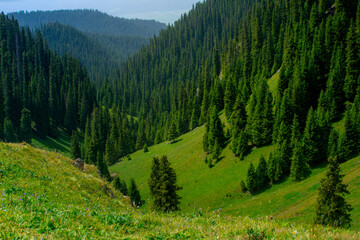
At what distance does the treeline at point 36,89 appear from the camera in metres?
117

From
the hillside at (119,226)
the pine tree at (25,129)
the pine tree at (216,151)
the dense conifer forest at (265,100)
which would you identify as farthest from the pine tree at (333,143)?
the pine tree at (25,129)

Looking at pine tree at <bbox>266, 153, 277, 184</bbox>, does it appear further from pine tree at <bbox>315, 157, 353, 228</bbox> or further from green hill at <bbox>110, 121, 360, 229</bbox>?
pine tree at <bbox>315, 157, 353, 228</bbox>

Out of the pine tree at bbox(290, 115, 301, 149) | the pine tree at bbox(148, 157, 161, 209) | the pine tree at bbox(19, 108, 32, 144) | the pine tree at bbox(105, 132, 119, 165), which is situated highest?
the pine tree at bbox(290, 115, 301, 149)

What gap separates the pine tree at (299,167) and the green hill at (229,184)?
5.42ft

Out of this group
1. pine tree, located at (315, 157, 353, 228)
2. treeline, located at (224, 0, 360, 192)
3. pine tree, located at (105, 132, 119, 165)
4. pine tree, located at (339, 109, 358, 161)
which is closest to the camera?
pine tree, located at (315, 157, 353, 228)

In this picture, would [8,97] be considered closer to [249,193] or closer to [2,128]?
[2,128]

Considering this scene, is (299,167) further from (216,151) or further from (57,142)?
(57,142)

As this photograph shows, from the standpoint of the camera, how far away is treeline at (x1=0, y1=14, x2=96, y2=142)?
117125mm

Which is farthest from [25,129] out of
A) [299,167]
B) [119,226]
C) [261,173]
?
[119,226]

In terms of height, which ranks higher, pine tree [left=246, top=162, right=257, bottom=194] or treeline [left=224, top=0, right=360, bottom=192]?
treeline [left=224, top=0, right=360, bottom=192]

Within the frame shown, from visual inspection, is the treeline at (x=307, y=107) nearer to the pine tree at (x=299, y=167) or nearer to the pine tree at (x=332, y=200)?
the pine tree at (x=299, y=167)

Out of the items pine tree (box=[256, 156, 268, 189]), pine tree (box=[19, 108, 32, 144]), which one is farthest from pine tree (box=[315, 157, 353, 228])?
pine tree (box=[19, 108, 32, 144])

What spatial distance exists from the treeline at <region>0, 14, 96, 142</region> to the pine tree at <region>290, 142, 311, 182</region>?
102m

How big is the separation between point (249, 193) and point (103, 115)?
106 meters
